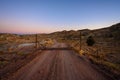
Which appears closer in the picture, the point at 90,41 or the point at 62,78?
the point at 62,78

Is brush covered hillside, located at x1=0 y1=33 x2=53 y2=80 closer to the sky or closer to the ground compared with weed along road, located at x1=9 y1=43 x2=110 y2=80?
closer to the ground

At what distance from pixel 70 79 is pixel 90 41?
146ft

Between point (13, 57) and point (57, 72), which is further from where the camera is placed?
point (13, 57)

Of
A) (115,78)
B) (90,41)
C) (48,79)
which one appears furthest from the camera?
(90,41)

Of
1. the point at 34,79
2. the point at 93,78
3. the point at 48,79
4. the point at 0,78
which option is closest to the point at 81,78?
the point at 93,78

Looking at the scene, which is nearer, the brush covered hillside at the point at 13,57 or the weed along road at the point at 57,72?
the weed along road at the point at 57,72

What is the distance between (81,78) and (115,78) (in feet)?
8.23

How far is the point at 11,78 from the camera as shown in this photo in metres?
10.4

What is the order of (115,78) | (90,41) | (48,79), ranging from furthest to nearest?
(90,41)
(115,78)
(48,79)

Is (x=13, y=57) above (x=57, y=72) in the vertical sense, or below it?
below

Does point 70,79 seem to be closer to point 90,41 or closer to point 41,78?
point 41,78

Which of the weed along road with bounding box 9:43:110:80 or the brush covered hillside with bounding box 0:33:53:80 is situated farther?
the brush covered hillside with bounding box 0:33:53:80

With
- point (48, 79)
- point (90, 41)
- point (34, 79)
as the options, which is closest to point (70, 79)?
point (48, 79)

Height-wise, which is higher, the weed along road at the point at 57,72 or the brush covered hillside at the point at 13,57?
the weed along road at the point at 57,72
